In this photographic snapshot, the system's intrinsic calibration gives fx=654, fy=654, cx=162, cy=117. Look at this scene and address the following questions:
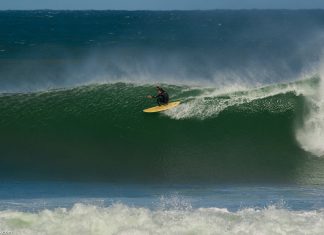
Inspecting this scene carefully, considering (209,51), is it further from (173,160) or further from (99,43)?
(173,160)

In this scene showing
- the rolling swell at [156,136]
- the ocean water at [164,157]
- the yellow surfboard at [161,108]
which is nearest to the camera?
the ocean water at [164,157]

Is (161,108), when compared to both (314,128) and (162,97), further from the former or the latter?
(314,128)

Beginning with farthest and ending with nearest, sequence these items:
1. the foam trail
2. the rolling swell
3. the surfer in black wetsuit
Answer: the surfer in black wetsuit → the foam trail → the rolling swell

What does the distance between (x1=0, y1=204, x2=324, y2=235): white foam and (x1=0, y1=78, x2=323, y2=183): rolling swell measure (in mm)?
4287

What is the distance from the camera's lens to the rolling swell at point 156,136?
58.0 feet

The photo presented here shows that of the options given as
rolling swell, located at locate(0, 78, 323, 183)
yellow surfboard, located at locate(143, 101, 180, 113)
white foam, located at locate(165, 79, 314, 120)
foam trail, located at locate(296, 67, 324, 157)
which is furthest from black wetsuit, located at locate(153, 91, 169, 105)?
foam trail, located at locate(296, 67, 324, 157)

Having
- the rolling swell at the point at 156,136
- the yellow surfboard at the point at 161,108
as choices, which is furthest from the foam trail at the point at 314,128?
the yellow surfboard at the point at 161,108

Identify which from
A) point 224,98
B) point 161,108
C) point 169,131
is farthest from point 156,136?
point 224,98

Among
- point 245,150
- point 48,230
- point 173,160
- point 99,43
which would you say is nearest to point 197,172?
point 173,160

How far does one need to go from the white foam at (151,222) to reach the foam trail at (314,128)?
21.9ft

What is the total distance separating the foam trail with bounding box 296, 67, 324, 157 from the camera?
63.4ft

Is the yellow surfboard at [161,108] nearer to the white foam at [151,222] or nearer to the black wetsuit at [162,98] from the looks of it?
the black wetsuit at [162,98]

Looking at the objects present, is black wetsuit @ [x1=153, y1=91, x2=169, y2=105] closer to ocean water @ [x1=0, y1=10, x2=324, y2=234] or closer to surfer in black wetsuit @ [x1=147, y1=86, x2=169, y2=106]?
surfer in black wetsuit @ [x1=147, y1=86, x2=169, y2=106]

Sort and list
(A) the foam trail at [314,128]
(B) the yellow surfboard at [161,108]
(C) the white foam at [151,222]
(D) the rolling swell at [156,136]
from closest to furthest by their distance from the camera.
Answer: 1. (C) the white foam at [151,222]
2. (D) the rolling swell at [156,136]
3. (A) the foam trail at [314,128]
4. (B) the yellow surfboard at [161,108]
